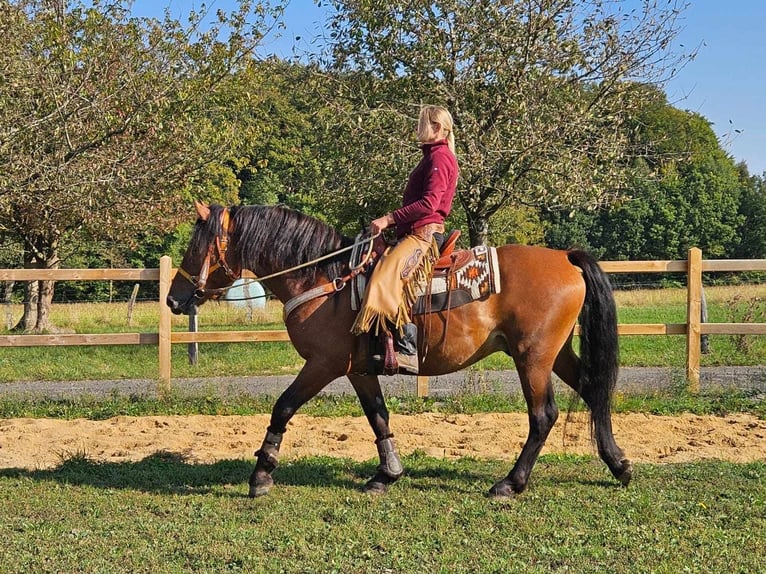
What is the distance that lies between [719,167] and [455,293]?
156 feet

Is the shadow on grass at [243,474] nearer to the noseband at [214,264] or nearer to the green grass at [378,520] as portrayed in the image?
the green grass at [378,520]

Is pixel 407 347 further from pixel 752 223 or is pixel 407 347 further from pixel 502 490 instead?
pixel 752 223

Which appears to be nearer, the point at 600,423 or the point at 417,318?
the point at 417,318

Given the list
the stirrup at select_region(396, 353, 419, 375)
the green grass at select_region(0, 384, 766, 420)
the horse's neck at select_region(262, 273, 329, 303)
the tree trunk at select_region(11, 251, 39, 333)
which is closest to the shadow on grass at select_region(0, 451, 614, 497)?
the stirrup at select_region(396, 353, 419, 375)

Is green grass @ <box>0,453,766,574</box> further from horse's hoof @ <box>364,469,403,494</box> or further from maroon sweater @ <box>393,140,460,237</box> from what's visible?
maroon sweater @ <box>393,140,460,237</box>

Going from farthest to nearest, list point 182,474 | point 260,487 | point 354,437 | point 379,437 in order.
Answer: point 354,437
point 182,474
point 379,437
point 260,487

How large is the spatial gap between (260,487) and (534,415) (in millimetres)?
2067

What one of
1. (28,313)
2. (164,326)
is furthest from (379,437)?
(28,313)

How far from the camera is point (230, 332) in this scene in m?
9.12

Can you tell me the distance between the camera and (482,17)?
29.3ft

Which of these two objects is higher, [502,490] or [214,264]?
[214,264]

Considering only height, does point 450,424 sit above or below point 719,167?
below

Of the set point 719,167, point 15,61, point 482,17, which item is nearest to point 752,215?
point 719,167

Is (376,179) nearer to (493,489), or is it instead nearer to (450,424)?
(450,424)
